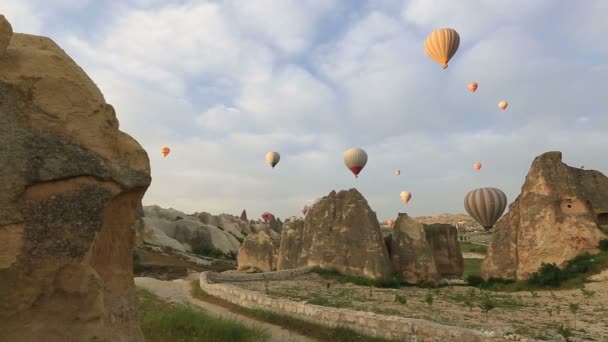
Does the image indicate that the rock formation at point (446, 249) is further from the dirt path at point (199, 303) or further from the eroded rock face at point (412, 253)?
the dirt path at point (199, 303)

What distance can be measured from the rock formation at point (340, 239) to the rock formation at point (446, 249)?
14.7 ft

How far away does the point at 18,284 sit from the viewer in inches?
143

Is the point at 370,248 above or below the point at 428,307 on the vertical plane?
above

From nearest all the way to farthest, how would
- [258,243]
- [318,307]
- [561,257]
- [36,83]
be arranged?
[36,83]
[318,307]
[561,257]
[258,243]

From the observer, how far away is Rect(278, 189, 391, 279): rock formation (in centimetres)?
2330

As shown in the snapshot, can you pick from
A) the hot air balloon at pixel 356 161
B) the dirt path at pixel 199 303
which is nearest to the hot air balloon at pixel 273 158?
the hot air balloon at pixel 356 161

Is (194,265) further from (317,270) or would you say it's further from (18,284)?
(18,284)

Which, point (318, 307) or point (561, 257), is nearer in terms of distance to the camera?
point (318, 307)

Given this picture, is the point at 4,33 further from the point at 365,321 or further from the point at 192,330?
the point at 365,321

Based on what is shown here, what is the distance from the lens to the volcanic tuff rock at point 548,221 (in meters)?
22.3

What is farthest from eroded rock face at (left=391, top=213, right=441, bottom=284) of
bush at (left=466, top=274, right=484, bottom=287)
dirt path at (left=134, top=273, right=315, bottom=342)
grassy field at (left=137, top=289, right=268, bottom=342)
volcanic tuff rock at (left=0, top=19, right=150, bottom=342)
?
volcanic tuff rock at (left=0, top=19, right=150, bottom=342)

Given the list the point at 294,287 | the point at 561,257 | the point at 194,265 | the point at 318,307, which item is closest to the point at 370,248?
the point at 294,287

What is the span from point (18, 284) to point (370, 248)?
2089 centimetres

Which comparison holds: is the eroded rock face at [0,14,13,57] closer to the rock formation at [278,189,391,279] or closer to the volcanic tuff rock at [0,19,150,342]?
the volcanic tuff rock at [0,19,150,342]
